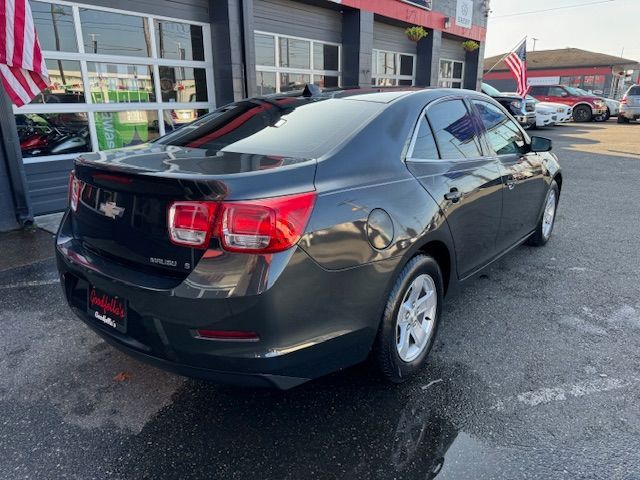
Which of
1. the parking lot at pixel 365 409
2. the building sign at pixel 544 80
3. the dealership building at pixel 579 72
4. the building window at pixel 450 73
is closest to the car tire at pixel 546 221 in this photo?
the parking lot at pixel 365 409

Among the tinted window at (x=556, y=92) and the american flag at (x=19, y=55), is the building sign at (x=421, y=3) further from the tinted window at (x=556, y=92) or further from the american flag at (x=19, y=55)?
the tinted window at (x=556, y=92)

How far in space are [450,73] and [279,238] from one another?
16.9 m

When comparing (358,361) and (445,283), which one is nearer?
(358,361)

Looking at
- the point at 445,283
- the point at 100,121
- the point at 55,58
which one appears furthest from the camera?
the point at 100,121

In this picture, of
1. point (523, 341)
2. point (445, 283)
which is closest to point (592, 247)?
point (523, 341)

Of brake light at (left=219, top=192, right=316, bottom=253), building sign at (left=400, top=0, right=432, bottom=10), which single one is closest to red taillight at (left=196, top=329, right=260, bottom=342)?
brake light at (left=219, top=192, right=316, bottom=253)

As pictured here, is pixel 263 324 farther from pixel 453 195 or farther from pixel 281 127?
pixel 453 195

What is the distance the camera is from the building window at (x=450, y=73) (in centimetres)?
1655

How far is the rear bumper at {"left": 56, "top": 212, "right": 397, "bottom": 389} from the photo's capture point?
1976 millimetres

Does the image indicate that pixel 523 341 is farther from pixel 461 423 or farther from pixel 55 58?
pixel 55 58

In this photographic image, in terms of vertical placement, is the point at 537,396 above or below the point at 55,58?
below

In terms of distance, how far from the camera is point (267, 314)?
1.97m

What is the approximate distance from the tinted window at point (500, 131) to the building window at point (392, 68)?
29.5 ft

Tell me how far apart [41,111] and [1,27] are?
1.60 m
